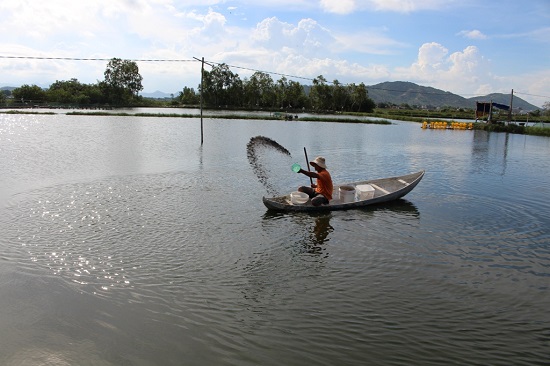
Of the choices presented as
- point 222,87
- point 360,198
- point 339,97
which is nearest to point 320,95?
point 339,97

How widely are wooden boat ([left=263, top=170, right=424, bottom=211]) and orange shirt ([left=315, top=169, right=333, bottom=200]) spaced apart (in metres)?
0.38

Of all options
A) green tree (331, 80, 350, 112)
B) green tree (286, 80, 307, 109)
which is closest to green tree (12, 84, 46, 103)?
green tree (286, 80, 307, 109)

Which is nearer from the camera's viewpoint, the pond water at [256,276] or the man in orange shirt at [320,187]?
the pond water at [256,276]

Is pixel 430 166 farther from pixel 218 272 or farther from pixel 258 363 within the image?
pixel 258 363

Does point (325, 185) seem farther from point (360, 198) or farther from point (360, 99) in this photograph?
point (360, 99)

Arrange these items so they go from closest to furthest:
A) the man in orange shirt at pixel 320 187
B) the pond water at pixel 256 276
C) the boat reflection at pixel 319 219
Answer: the pond water at pixel 256 276
the boat reflection at pixel 319 219
the man in orange shirt at pixel 320 187

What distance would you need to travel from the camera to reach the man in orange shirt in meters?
12.9

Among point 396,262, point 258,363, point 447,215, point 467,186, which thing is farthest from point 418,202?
point 258,363

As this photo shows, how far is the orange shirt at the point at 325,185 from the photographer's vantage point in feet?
42.8

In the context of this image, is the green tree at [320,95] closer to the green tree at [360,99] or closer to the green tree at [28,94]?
the green tree at [360,99]

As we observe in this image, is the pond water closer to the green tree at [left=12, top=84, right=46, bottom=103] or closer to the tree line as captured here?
the green tree at [left=12, top=84, right=46, bottom=103]

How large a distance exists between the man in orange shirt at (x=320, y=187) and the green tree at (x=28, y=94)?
88.9m

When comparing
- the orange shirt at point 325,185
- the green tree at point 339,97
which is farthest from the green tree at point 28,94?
the orange shirt at point 325,185

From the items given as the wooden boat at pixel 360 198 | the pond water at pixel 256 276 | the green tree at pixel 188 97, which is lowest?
the pond water at pixel 256 276
